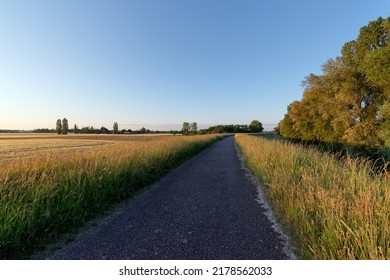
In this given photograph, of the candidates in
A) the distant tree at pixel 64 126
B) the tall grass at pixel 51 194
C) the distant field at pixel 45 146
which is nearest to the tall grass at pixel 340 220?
the tall grass at pixel 51 194

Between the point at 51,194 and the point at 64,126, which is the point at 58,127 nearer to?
the point at 64,126

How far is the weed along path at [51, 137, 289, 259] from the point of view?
2949 mm

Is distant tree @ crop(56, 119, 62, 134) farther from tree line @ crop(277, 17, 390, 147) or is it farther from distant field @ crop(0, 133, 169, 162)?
tree line @ crop(277, 17, 390, 147)

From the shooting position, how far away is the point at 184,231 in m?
3.67

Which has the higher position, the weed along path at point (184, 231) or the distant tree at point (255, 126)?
the distant tree at point (255, 126)

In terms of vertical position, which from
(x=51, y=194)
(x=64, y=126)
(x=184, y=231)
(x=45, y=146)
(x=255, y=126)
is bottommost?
(x=45, y=146)

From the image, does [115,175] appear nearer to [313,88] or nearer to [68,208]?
[68,208]

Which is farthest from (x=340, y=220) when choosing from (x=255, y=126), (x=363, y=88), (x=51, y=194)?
(x=255, y=126)

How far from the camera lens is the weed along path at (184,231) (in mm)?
2949

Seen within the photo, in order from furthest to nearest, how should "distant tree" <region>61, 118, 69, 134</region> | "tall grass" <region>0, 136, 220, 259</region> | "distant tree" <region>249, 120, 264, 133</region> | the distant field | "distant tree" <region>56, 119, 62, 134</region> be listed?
1. "distant tree" <region>249, 120, 264, 133</region>
2. "distant tree" <region>56, 119, 62, 134</region>
3. "distant tree" <region>61, 118, 69, 134</region>
4. the distant field
5. "tall grass" <region>0, 136, 220, 259</region>

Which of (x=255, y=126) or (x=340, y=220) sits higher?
(x=255, y=126)

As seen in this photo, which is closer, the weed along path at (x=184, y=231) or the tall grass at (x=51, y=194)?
the weed along path at (x=184, y=231)

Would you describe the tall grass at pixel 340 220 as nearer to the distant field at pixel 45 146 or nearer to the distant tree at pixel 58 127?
the distant field at pixel 45 146

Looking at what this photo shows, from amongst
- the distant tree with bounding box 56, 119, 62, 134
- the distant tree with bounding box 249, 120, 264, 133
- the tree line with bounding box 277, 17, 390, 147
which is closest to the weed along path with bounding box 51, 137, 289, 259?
the tree line with bounding box 277, 17, 390, 147
